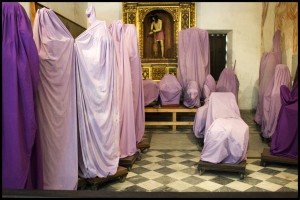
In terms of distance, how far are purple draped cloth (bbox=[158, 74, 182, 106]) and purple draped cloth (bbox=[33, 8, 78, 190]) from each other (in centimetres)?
404

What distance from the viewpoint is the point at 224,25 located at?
1052 centimetres

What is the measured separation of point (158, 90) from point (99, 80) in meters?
3.88

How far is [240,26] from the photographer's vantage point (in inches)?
413

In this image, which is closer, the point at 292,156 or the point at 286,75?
the point at 292,156

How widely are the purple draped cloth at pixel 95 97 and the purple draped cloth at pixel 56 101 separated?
179 millimetres

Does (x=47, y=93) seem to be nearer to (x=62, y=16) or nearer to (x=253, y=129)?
(x=62, y=16)

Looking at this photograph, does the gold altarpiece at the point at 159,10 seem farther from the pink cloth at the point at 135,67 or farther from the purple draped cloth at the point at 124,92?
the purple draped cloth at the point at 124,92

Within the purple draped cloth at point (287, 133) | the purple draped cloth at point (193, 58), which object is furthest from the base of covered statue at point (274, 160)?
the purple draped cloth at point (193, 58)

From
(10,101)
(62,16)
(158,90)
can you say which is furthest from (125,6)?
(10,101)

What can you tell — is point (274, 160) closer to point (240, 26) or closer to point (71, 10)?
point (240, 26)

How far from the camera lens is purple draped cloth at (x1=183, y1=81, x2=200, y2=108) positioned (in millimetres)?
7328

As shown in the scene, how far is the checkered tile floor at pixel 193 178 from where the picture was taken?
4.24 m

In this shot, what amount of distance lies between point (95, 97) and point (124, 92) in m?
0.91

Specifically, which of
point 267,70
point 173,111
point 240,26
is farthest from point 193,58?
point 240,26
